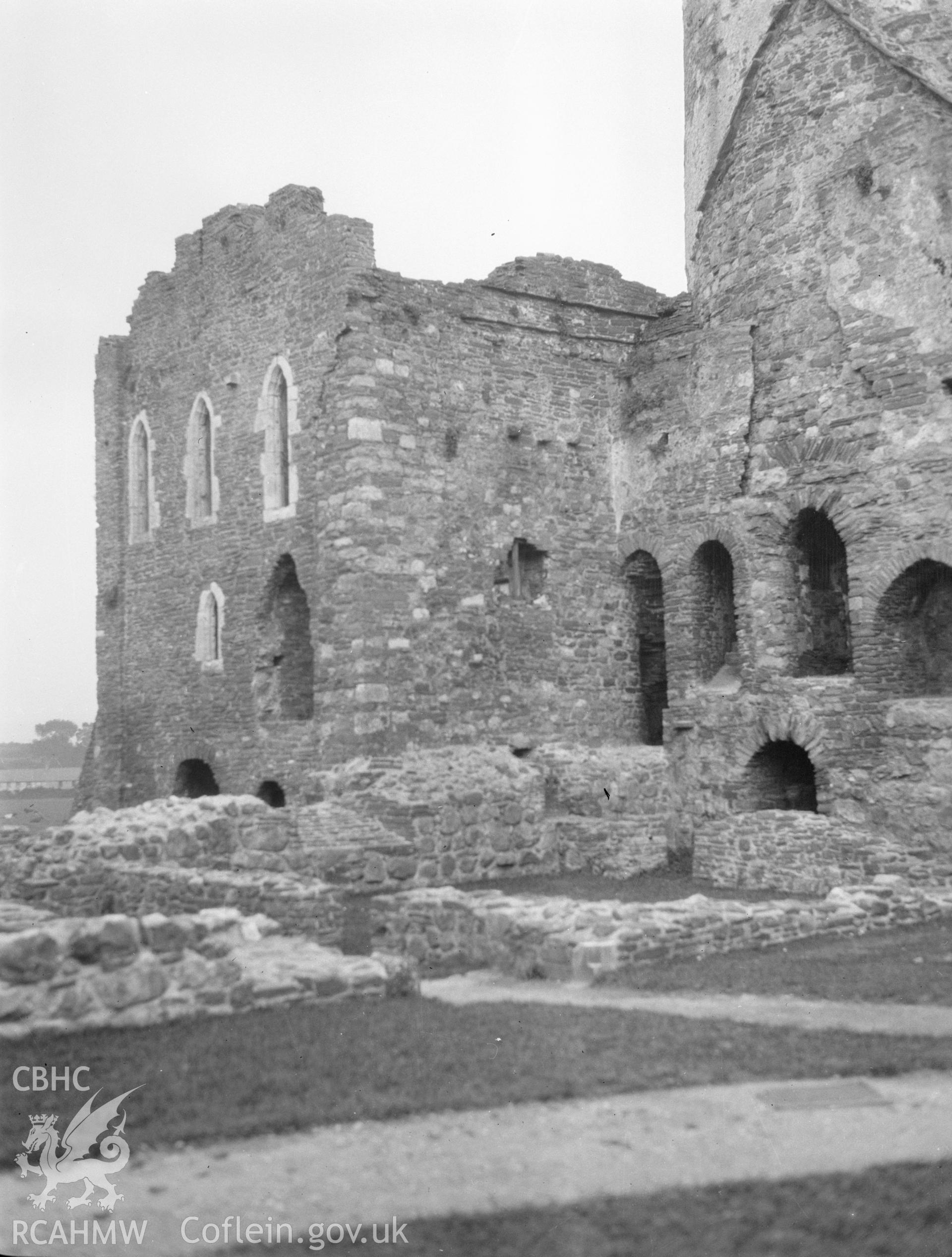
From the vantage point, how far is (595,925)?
12.1m

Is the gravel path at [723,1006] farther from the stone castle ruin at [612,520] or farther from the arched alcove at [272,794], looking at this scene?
the arched alcove at [272,794]

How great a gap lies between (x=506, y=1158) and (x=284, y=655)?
47.9 feet

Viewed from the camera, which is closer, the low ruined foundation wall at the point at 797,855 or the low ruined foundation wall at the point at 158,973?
the low ruined foundation wall at the point at 158,973

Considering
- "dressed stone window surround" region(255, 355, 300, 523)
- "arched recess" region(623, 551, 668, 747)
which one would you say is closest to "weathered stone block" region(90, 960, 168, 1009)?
"dressed stone window surround" region(255, 355, 300, 523)

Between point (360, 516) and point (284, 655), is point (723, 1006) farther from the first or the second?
point (284, 655)

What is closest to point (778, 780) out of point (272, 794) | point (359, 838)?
point (359, 838)

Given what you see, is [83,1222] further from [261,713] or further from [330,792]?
[261,713]

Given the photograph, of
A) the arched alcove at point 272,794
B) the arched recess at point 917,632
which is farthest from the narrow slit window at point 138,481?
the arched recess at point 917,632

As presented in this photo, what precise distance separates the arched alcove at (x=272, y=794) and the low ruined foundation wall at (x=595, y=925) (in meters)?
6.85

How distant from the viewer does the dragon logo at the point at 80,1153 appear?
254 inches

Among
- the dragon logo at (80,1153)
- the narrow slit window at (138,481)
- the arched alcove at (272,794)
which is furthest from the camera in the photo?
the narrow slit window at (138,481)

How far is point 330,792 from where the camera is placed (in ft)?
59.4

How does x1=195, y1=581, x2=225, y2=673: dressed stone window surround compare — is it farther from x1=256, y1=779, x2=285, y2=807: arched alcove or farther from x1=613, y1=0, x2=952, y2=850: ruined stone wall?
x1=613, y1=0, x2=952, y2=850: ruined stone wall

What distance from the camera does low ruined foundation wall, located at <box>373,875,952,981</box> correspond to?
39.0ft
